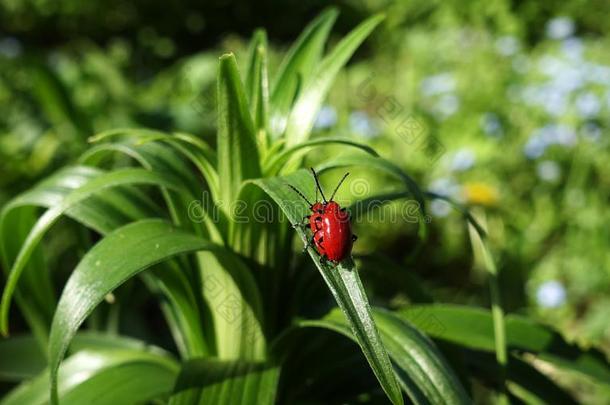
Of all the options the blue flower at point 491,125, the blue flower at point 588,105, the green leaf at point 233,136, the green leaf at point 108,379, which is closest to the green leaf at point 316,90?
the green leaf at point 233,136

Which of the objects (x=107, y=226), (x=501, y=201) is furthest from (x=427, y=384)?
(x=501, y=201)

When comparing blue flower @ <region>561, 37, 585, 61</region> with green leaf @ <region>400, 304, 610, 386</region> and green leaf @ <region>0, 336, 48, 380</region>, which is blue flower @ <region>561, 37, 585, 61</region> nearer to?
green leaf @ <region>400, 304, 610, 386</region>

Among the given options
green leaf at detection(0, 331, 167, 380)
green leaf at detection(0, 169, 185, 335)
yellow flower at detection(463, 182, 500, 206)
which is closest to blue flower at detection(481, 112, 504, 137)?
yellow flower at detection(463, 182, 500, 206)

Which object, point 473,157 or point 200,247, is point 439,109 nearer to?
point 473,157

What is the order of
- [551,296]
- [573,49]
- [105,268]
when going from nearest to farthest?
[105,268] < [551,296] < [573,49]

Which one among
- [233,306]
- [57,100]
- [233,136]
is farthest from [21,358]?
[57,100]

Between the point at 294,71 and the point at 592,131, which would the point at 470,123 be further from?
the point at 294,71

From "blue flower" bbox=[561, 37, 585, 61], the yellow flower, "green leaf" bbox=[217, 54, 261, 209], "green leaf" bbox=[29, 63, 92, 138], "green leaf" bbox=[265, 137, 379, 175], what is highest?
"green leaf" bbox=[29, 63, 92, 138]
